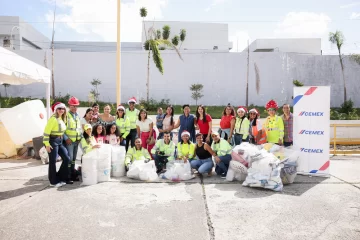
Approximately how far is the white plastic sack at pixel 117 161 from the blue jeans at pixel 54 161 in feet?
3.07

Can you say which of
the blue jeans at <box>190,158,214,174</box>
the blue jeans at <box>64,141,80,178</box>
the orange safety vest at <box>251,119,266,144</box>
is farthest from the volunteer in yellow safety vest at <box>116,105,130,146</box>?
the orange safety vest at <box>251,119,266,144</box>

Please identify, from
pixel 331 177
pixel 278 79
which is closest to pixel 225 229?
pixel 331 177

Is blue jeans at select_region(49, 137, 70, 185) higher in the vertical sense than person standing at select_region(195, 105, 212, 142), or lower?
lower

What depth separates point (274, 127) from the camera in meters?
6.69

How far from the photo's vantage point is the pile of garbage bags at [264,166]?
5.57 metres

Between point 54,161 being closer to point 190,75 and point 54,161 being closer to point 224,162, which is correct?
point 224,162

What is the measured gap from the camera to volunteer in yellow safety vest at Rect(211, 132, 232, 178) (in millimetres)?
6566

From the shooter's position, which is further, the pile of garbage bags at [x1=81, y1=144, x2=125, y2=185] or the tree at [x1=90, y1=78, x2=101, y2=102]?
the tree at [x1=90, y1=78, x2=101, y2=102]

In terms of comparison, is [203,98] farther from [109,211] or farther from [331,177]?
[109,211]

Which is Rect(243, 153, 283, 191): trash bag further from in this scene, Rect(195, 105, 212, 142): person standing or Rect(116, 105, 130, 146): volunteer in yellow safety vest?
Rect(116, 105, 130, 146): volunteer in yellow safety vest

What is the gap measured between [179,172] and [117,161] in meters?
1.35

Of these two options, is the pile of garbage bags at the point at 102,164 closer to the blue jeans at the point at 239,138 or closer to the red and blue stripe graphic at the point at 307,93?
the blue jeans at the point at 239,138

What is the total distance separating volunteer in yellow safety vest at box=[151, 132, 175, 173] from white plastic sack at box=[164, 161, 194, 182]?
21.8 inches

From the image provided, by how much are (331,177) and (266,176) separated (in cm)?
191
